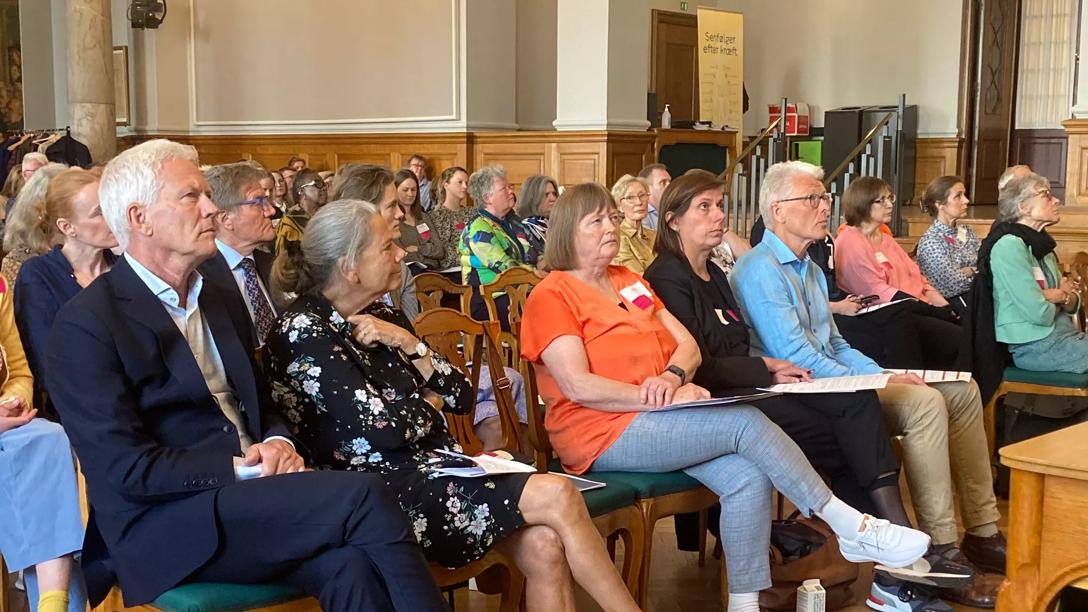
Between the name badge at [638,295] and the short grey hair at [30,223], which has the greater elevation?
the short grey hair at [30,223]

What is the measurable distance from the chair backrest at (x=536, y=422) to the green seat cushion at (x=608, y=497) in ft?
0.85

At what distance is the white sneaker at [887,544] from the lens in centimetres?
288

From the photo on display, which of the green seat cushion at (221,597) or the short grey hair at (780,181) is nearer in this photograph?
the green seat cushion at (221,597)

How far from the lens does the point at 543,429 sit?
3.16 meters

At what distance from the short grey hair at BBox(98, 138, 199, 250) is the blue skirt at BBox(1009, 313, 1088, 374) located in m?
3.41

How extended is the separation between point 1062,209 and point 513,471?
21.4 ft

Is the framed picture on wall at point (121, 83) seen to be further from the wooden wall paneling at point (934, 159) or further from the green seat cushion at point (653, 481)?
the green seat cushion at point (653, 481)

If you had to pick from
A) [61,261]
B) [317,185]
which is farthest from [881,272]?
[61,261]

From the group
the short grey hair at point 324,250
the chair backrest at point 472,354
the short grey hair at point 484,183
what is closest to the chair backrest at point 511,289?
the chair backrest at point 472,354

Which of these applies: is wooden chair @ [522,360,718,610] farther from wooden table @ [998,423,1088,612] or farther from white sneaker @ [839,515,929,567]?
wooden table @ [998,423,1088,612]

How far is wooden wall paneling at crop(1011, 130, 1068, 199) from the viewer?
40.5 ft

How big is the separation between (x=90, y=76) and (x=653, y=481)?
9478 mm

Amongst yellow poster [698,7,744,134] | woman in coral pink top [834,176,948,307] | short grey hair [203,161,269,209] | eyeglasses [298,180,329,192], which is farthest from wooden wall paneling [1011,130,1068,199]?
short grey hair [203,161,269,209]

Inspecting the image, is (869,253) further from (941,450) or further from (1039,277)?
(941,450)
